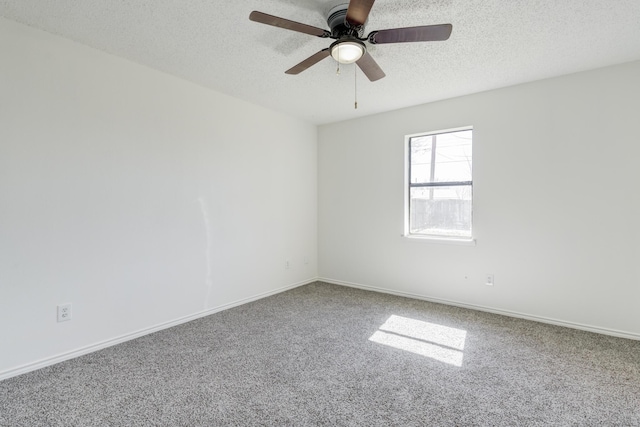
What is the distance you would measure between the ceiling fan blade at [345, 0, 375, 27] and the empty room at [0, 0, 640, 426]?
0.04 ft

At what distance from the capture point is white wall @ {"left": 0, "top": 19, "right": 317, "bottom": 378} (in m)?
2.19

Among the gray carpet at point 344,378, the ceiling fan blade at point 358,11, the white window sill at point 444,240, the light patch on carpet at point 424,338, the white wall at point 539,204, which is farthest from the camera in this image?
the white window sill at point 444,240

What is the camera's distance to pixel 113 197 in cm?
265

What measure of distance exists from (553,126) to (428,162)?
130 cm

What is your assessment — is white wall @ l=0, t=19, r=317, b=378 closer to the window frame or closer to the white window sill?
the window frame

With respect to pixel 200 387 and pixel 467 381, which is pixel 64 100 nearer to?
pixel 200 387

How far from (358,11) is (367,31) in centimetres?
66

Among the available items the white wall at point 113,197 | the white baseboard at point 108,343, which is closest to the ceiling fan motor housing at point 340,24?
the white wall at point 113,197

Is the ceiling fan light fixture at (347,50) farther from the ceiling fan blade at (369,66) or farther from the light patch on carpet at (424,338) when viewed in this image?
the light patch on carpet at (424,338)

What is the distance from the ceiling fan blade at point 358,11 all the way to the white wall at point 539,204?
228 cm

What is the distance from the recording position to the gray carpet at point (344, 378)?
174 centimetres

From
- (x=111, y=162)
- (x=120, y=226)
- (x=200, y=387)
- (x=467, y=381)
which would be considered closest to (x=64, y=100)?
(x=111, y=162)

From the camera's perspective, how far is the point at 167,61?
2756 millimetres

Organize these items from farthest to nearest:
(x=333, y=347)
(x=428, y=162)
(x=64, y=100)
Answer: (x=428, y=162) → (x=333, y=347) → (x=64, y=100)
